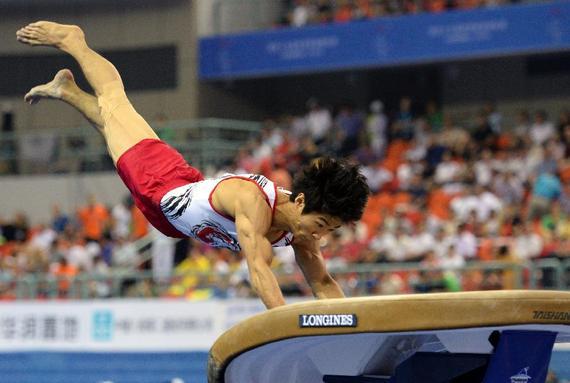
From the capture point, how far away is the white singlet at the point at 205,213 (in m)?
5.16

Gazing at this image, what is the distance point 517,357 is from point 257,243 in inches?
48.6

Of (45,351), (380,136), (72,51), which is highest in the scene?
(72,51)

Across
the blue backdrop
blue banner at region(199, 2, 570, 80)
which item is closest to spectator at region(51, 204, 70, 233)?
blue banner at region(199, 2, 570, 80)

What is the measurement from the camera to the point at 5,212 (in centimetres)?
1980

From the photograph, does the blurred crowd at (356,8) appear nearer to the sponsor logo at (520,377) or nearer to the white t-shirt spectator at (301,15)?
the white t-shirt spectator at (301,15)

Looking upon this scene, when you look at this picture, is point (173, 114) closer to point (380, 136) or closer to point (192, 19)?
point (192, 19)

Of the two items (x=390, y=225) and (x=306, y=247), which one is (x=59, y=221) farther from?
(x=306, y=247)

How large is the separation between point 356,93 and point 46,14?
19.9 ft

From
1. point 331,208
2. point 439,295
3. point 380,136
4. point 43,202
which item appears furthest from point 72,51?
point 43,202

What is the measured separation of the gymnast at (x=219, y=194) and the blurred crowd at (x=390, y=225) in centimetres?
482

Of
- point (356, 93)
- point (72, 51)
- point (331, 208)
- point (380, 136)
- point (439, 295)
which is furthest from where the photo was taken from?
point (356, 93)

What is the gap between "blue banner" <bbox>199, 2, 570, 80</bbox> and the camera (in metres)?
17.3

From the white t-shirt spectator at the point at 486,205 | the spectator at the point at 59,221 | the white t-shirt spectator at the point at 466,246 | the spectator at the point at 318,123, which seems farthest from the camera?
the spectator at the point at 318,123

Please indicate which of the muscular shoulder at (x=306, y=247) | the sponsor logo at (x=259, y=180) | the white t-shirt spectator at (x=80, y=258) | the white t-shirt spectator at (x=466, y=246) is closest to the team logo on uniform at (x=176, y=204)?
the sponsor logo at (x=259, y=180)
